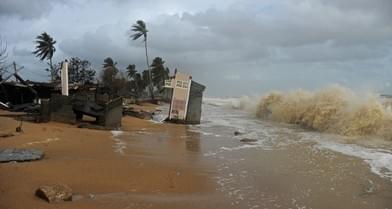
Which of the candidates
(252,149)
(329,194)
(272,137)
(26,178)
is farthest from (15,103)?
(329,194)

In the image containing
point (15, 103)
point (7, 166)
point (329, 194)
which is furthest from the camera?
point (15, 103)

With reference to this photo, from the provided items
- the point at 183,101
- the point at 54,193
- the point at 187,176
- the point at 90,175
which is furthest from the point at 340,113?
the point at 54,193

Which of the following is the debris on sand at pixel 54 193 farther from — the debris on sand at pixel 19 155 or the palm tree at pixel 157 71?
the palm tree at pixel 157 71

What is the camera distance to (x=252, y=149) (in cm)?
1338

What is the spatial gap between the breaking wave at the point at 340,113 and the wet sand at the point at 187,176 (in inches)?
254

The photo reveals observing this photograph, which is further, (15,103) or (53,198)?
(15,103)

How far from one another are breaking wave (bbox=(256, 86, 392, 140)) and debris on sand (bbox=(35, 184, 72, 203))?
13860mm

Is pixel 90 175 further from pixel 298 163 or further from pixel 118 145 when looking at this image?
pixel 298 163

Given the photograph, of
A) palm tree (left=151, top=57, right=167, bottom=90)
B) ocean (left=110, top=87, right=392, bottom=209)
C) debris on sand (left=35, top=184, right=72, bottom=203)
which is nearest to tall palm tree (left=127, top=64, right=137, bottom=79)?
palm tree (left=151, top=57, right=167, bottom=90)

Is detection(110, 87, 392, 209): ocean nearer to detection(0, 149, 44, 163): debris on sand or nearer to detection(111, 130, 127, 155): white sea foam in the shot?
detection(111, 130, 127, 155): white sea foam

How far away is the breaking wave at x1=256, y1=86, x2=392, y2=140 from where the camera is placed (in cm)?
1911

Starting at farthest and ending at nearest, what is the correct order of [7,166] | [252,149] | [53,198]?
[252,149] → [7,166] → [53,198]

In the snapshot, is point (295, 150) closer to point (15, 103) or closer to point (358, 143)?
point (358, 143)

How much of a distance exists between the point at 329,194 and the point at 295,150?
551cm
